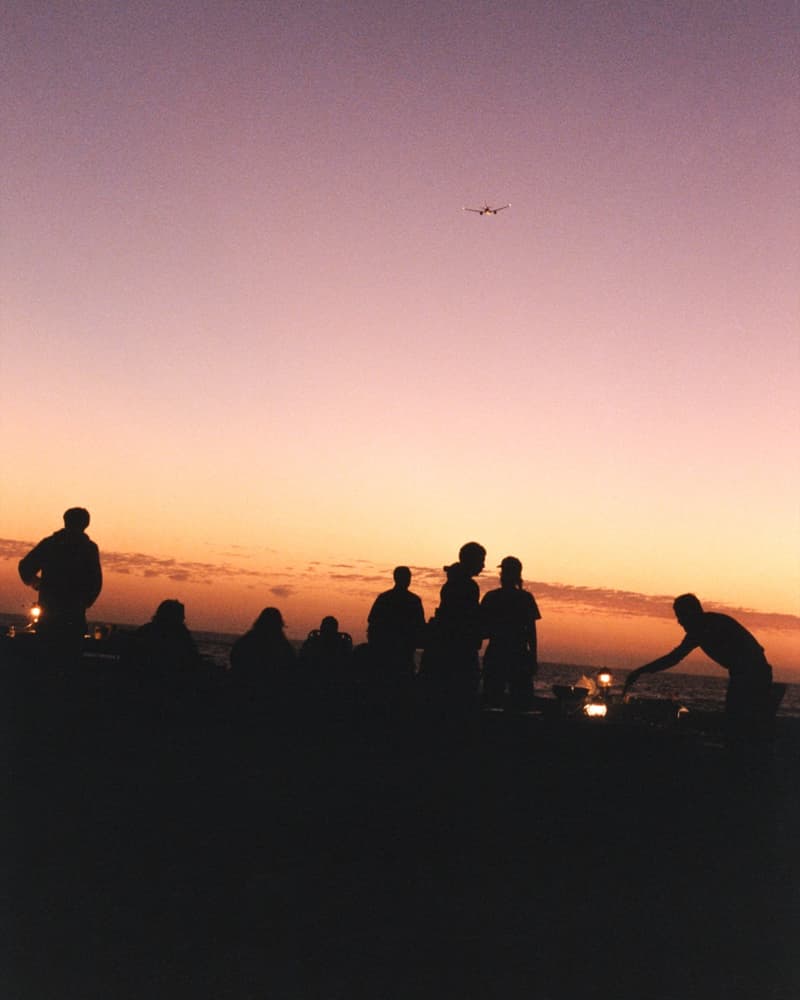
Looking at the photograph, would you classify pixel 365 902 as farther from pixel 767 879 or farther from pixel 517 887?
pixel 767 879

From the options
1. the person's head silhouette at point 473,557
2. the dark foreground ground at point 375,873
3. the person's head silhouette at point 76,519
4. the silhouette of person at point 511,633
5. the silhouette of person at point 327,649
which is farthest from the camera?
the silhouette of person at point 327,649

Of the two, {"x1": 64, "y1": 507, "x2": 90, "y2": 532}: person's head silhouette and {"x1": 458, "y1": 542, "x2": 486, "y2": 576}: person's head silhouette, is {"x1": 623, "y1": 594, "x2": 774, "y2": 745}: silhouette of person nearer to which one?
{"x1": 458, "y1": 542, "x2": 486, "y2": 576}: person's head silhouette

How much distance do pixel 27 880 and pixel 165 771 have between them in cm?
295

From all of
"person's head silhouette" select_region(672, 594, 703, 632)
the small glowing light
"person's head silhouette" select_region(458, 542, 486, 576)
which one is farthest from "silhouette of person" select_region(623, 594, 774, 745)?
the small glowing light

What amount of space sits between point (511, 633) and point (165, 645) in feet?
12.7

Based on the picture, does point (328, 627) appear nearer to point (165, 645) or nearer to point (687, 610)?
point (165, 645)

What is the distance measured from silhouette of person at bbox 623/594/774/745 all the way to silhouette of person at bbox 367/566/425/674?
2.72m

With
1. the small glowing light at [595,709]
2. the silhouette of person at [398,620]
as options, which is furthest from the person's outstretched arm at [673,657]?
the small glowing light at [595,709]

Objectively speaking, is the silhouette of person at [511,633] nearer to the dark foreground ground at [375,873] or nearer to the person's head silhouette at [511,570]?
the person's head silhouette at [511,570]

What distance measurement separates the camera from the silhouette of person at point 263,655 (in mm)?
11695

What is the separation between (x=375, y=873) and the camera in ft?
16.1

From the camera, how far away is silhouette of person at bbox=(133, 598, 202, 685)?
38.9 ft

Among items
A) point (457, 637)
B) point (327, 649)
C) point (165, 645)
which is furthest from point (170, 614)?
point (457, 637)

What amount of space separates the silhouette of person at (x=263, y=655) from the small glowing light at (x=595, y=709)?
5926 millimetres
